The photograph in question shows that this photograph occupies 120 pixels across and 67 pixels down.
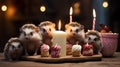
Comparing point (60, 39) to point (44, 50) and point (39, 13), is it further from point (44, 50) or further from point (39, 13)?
point (39, 13)

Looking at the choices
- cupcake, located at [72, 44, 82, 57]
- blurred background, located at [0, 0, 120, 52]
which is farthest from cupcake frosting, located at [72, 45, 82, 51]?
blurred background, located at [0, 0, 120, 52]

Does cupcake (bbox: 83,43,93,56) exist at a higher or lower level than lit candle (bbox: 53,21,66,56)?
lower

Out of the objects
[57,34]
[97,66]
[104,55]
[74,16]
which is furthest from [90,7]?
[97,66]

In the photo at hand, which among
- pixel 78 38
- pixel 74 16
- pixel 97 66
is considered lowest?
pixel 97 66

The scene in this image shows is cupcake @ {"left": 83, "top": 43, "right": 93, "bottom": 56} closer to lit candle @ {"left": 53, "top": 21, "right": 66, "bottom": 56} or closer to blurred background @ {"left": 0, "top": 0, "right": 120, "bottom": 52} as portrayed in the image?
lit candle @ {"left": 53, "top": 21, "right": 66, "bottom": 56}

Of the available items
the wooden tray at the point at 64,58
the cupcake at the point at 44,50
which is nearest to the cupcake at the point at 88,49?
the wooden tray at the point at 64,58

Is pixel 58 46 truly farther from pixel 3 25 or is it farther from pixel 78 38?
pixel 3 25

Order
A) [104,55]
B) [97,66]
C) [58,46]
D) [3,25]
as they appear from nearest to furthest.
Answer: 1. [97,66]
2. [58,46]
3. [104,55]
4. [3,25]

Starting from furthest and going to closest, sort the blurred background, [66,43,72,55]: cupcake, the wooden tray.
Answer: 1. the blurred background
2. [66,43,72,55]: cupcake
3. the wooden tray
